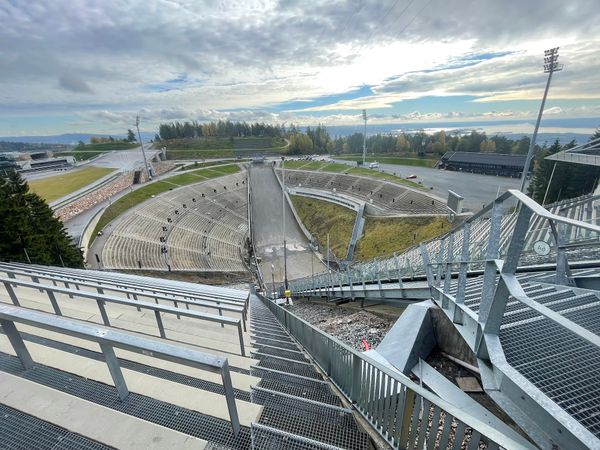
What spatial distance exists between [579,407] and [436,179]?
202 feet

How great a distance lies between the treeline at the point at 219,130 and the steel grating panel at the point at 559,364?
415 feet

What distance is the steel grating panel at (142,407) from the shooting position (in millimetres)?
2263

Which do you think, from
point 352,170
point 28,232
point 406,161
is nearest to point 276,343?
point 28,232

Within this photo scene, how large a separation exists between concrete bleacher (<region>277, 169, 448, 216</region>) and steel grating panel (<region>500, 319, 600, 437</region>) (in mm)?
30790

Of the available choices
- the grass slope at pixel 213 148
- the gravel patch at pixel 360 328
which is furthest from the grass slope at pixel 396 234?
the grass slope at pixel 213 148

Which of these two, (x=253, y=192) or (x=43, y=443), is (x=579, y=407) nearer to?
(x=43, y=443)

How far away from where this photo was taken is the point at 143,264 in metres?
24.9

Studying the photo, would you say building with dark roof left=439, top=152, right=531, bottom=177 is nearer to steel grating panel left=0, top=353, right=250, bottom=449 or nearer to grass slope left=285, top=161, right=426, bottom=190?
grass slope left=285, top=161, right=426, bottom=190

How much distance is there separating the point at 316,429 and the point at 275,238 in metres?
36.2

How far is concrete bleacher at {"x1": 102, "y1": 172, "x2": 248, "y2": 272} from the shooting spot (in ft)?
85.4

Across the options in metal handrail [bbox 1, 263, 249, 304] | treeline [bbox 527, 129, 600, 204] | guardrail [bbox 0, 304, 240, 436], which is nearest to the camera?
guardrail [bbox 0, 304, 240, 436]

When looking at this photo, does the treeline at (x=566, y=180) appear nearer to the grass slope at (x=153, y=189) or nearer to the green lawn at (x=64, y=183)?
the grass slope at (x=153, y=189)

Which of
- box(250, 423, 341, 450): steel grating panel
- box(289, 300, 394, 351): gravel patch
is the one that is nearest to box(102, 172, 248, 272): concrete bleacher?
box(289, 300, 394, 351): gravel patch

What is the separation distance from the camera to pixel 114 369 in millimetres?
2377
